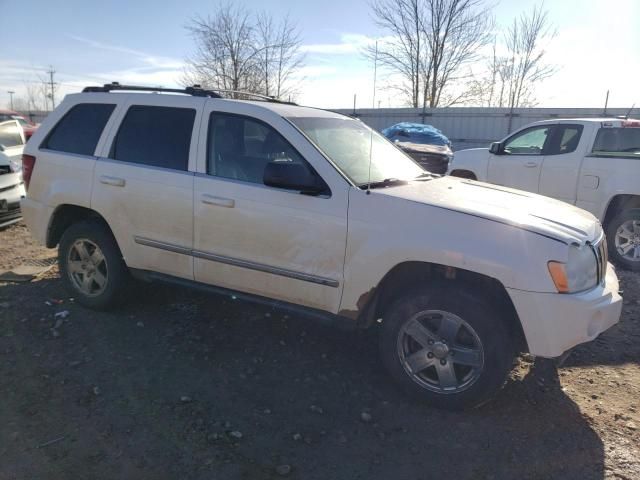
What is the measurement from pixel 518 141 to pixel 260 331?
5692 millimetres

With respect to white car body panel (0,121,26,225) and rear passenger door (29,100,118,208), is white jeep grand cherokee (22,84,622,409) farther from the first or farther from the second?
white car body panel (0,121,26,225)

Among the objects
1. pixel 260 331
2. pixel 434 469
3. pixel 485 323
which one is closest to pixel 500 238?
pixel 485 323

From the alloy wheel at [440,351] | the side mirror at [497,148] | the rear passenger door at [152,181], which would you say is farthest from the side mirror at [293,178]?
the side mirror at [497,148]

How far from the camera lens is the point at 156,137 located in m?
4.14

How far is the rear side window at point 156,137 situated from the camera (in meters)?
4.02

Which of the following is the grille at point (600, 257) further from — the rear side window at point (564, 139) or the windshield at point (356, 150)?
the rear side window at point (564, 139)

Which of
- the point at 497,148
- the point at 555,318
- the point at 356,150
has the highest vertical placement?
the point at 497,148

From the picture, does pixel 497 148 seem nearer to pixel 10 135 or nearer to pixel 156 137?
pixel 156 137

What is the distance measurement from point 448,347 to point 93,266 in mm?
3131

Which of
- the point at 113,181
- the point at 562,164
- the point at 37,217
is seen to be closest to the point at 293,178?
the point at 113,181

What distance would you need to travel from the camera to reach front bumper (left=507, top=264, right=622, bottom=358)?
287 centimetres

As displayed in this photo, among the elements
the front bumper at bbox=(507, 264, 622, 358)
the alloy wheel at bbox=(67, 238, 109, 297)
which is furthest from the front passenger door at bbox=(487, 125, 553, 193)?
the alloy wheel at bbox=(67, 238, 109, 297)

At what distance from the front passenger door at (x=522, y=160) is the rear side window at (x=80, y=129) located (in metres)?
5.92

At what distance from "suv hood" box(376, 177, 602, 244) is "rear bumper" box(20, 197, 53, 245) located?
10.2ft
